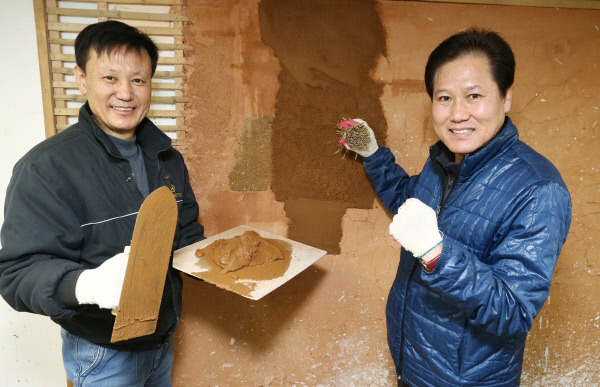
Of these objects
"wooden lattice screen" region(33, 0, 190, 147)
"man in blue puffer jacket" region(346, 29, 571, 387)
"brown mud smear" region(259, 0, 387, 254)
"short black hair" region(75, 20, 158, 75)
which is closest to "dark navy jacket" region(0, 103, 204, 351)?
"short black hair" region(75, 20, 158, 75)

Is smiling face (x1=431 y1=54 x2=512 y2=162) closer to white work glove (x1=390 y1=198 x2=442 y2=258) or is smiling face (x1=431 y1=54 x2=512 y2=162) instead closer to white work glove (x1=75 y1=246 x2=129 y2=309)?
white work glove (x1=390 y1=198 x2=442 y2=258)

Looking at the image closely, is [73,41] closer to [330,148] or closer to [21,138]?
[21,138]

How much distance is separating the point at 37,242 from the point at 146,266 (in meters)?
0.34

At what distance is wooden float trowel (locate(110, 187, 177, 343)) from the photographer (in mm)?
1087

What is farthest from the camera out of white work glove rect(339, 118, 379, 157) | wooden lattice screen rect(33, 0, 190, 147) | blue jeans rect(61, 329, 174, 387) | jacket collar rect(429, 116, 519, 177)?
white work glove rect(339, 118, 379, 157)

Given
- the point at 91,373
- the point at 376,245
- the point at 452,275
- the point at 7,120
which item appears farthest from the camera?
the point at 376,245

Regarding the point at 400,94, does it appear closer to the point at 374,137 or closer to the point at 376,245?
the point at 374,137

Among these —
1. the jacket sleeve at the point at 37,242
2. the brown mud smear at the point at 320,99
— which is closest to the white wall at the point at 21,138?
the jacket sleeve at the point at 37,242

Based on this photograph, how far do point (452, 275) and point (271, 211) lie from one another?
3.79 ft

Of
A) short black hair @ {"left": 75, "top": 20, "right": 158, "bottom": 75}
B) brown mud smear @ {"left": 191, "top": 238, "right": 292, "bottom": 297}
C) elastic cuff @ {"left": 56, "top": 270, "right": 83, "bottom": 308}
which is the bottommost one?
brown mud smear @ {"left": 191, "top": 238, "right": 292, "bottom": 297}

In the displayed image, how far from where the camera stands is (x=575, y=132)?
2051mm

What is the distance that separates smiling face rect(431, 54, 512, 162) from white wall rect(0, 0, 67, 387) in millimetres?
1874

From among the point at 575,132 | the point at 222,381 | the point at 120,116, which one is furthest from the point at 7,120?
the point at 575,132

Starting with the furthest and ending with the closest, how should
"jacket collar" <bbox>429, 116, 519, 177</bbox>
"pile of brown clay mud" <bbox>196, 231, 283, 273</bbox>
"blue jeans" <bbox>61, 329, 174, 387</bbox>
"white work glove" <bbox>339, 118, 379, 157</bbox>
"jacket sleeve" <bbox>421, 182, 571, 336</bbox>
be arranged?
"white work glove" <bbox>339, 118, 379, 157</bbox>
"pile of brown clay mud" <bbox>196, 231, 283, 273</bbox>
"blue jeans" <bbox>61, 329, 174, 387</bbox>
"jacket collar" <bbox>429, 116, 519, 177</bbox>
"jacket sleeve" <bbox>421, 182, 571, 336</bbox>
